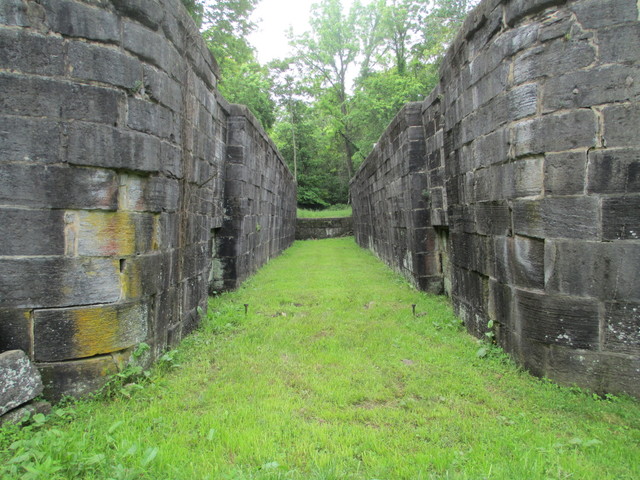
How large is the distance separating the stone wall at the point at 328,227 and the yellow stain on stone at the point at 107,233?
19.0 metres

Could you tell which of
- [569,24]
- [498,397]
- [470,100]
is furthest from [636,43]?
[498,397]

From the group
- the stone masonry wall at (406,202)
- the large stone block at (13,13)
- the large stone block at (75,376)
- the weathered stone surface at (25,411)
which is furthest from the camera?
the stone masonry wall at (406,202)

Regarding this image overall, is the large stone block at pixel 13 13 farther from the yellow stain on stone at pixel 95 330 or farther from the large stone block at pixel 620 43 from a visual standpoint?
the large stone block at pixel 620 43

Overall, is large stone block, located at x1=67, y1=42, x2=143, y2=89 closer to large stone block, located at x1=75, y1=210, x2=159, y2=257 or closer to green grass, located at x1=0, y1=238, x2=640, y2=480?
large stone block, located at x1=75, y1=210, x2=159, y2=257

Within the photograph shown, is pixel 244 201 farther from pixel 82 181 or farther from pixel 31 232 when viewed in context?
pixel 31 232

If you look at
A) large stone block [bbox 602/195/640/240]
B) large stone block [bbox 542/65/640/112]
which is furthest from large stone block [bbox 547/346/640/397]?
large stone block [bbox 542/65/640/112]

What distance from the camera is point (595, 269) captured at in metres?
3.00

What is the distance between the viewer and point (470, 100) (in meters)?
4.45

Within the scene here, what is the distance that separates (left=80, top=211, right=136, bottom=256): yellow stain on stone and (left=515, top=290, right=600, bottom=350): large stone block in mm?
3414

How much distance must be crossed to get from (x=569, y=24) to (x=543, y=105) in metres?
0.61

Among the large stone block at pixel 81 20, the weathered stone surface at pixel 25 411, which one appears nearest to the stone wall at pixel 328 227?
the large stone block at pixel 81 20

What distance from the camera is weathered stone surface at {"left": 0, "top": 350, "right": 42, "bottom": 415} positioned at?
259 cm

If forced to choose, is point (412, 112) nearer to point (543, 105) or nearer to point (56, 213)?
point (543, 105)

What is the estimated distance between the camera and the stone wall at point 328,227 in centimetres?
2239
